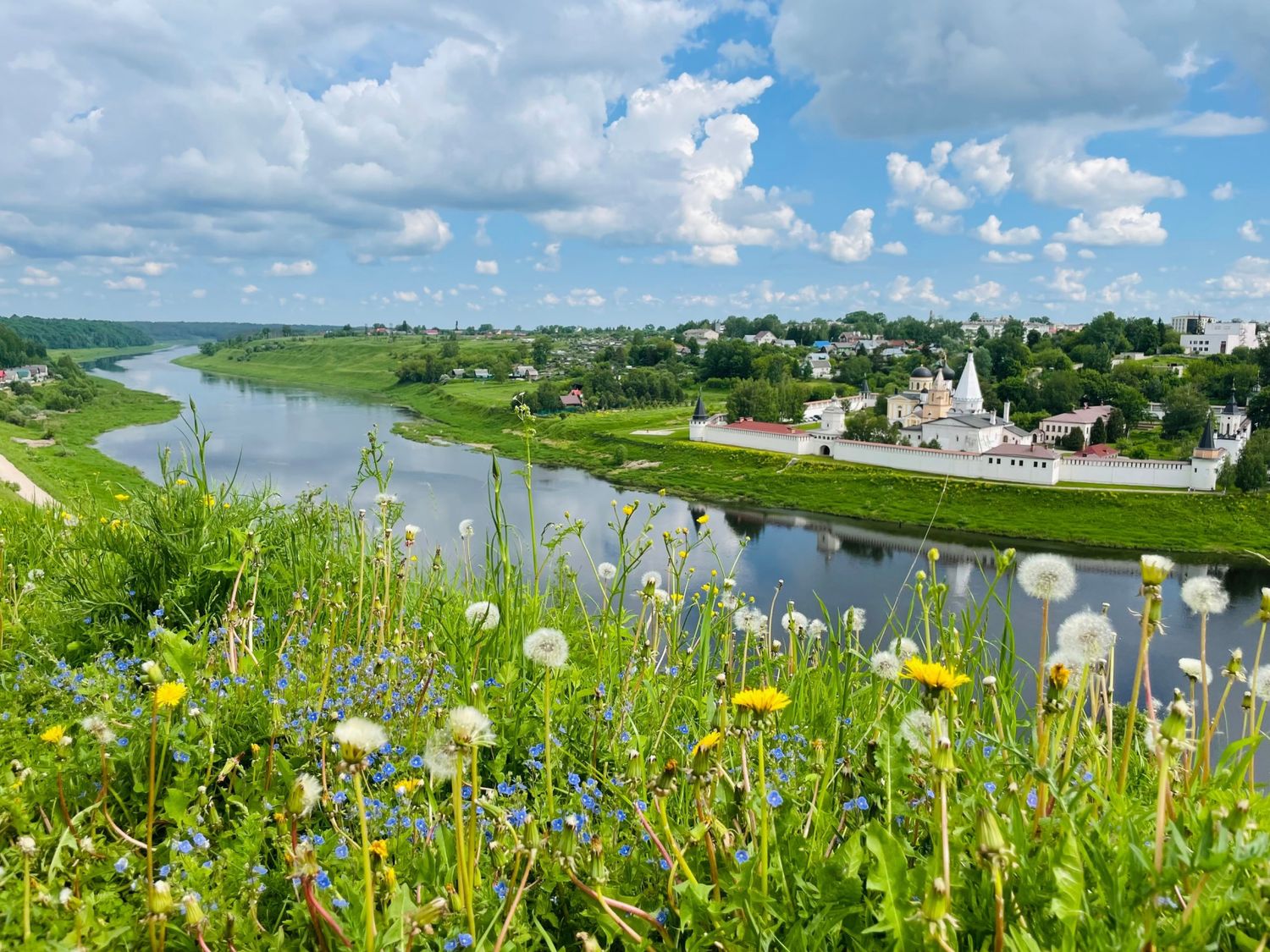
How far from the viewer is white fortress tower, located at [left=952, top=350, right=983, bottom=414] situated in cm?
6850

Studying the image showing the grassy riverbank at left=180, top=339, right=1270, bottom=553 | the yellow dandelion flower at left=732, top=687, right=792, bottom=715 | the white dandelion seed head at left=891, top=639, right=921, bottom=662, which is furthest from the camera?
the grassy riverbank at left=180, top=339, right=1270, bottom=553

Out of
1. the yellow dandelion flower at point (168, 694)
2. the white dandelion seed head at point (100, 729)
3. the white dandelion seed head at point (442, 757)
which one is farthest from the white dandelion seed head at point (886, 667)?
the white dandelion seed head at point (100, 729)

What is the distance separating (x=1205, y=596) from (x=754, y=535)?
37.0 metres

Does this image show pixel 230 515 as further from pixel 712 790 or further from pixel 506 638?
pixel 712 790

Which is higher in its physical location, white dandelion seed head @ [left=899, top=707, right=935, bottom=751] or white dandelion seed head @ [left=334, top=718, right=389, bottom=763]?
white dandelion seed head @ [left=334, top=718, right=389, bottom=763]

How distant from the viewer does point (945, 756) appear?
4.62ft

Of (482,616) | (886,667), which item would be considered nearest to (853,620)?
(886,667)

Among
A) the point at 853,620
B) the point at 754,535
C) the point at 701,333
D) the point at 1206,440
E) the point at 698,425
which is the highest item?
the point at 701,333

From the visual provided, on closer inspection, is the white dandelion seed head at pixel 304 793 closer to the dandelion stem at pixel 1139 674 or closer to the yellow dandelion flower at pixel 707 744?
the yellow dandelion flower at pixel 707 744

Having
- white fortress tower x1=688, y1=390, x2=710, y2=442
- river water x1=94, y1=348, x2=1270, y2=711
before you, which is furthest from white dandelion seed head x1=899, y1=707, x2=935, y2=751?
white fortress tower x1=688, y1=390, x2=710, y2=442

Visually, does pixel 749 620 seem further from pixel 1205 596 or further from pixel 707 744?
pixel 707 744

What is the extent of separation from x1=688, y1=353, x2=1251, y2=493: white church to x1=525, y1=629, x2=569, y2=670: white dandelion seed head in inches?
1632

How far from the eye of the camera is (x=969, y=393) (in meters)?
69.8

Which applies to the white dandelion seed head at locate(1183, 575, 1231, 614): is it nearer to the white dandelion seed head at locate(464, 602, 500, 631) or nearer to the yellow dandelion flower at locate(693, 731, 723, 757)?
the yellow dandelion flower at locate(693, 731, 723, 757)
